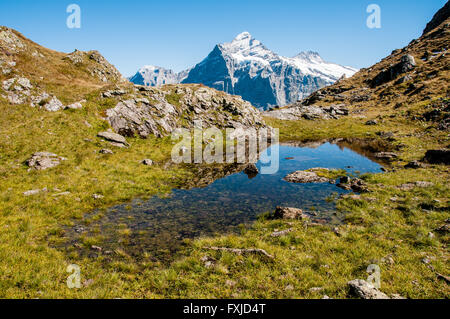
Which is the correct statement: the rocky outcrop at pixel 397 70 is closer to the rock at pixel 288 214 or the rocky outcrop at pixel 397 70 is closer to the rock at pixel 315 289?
the rock at pixel 288 214

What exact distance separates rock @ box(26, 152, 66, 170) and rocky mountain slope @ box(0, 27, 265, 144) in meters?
13.9

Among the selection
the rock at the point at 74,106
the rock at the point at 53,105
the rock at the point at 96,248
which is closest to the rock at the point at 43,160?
the rock at the point at 96,248

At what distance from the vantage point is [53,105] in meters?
33.7

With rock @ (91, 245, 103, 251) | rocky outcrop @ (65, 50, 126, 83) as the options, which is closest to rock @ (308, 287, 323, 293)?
rock @ (91, 245, 103, 251)

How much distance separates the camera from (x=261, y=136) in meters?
60.4

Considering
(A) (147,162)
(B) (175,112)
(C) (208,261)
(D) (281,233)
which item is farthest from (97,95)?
(D) (281,233)

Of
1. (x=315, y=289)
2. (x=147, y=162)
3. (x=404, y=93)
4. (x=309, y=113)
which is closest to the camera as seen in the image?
(x=315, y=289)

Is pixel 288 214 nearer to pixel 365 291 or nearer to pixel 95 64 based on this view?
pixel 365 291

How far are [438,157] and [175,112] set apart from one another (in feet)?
150

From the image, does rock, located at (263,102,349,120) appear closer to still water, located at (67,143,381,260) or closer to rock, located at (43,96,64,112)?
still water, located at (67,143,381,260)

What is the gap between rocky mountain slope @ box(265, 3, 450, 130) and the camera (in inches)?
2660

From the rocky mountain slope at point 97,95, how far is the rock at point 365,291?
36.8m

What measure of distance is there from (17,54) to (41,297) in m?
51.5

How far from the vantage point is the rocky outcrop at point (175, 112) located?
3794 cm
